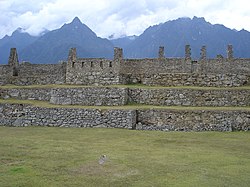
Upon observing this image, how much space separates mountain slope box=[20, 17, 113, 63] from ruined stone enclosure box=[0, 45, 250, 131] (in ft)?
113

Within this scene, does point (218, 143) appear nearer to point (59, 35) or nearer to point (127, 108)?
point (127, 108)

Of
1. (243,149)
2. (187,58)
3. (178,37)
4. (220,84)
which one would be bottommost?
(243,149)

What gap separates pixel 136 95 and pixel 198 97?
162 inches

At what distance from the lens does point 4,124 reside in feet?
69.5

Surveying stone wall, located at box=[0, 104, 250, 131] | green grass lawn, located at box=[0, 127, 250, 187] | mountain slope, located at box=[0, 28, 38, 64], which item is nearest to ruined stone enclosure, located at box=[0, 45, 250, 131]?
stone wall, located at box=[0, 104, 250, 131]

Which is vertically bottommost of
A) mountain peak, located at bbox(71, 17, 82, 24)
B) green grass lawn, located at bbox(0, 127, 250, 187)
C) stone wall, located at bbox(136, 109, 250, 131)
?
green grass lawn, located at bbox(0, 127, 250, 187)

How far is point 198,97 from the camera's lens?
2195 cm

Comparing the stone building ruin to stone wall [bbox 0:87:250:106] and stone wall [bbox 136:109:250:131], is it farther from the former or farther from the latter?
stone wall [bbox 136:109:250:131]

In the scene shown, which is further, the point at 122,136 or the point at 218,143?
the point at 122,136

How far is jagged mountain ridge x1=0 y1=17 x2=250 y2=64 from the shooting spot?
62750mm

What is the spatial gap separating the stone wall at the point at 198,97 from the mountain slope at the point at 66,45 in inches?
1598

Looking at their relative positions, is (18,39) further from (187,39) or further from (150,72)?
(150,72)

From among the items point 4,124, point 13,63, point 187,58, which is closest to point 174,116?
point 187,58

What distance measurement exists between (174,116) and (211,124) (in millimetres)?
2098
